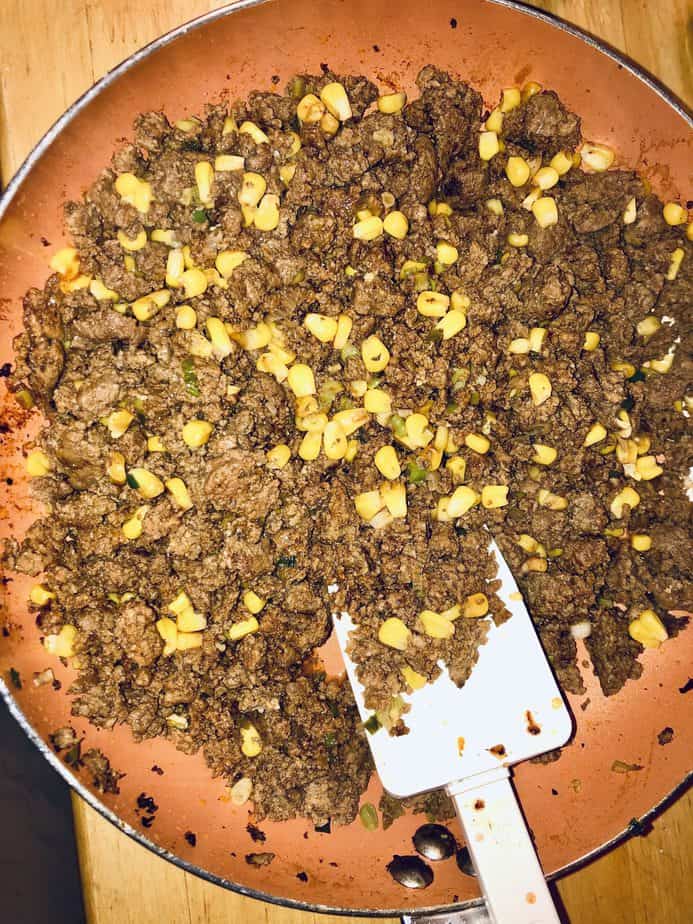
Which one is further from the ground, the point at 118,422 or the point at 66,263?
the point at 66,263

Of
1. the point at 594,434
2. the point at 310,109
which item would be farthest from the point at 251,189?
the point at 594,434

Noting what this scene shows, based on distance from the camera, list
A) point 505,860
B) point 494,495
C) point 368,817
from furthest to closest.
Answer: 1. point 368,817
2. point 494,495
3. point 505,860

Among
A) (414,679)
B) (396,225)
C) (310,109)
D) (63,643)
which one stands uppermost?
(310,109)

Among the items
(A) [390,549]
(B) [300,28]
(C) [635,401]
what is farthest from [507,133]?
(A) [390,549]

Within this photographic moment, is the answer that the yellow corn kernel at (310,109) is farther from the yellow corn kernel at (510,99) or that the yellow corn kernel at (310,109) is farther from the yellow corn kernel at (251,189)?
the yellow corn kernel at (510,99)

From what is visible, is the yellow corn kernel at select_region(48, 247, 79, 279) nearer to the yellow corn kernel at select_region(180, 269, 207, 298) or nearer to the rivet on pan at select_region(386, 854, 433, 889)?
the yellow corn kernel at select_region(180, 269, 207, 298)

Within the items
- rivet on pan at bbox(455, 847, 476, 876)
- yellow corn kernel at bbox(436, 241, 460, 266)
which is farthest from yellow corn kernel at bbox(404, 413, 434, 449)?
rivet on pan at bbox(455, 847, 476, 876)

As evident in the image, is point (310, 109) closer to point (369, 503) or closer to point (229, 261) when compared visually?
point (229, 261)

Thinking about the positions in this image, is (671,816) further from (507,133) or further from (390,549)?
(507,133)
